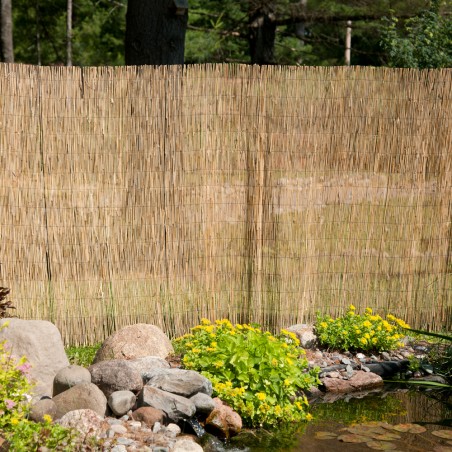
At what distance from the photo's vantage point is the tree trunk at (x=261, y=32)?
13.1 m

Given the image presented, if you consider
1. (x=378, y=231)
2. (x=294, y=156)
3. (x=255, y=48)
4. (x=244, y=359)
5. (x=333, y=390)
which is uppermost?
(x=255, y=48)

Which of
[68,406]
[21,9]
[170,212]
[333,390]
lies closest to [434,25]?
[170,212]

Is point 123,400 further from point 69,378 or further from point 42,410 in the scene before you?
point 42,410

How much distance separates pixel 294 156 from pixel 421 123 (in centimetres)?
111

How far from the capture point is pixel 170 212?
589 cm

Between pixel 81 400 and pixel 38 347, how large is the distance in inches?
19.7

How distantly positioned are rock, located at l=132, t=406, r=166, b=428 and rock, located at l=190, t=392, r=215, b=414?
0.20 meters

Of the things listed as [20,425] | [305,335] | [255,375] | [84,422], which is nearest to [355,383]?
[305,335]

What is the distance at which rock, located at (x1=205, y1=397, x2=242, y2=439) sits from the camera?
4441 mm

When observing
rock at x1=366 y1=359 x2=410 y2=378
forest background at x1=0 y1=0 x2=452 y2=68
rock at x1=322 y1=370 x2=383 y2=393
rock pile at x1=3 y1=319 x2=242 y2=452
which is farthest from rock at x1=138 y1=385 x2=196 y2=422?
forest background at x1=0 y1=0 x2=452 y2=68

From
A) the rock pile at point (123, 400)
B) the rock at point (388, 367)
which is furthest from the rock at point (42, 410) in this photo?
the rock at point (388, 367)

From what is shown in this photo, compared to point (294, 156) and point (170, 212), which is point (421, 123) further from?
point (170, 212)

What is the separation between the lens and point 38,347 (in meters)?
4.58

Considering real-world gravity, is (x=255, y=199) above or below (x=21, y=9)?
below
